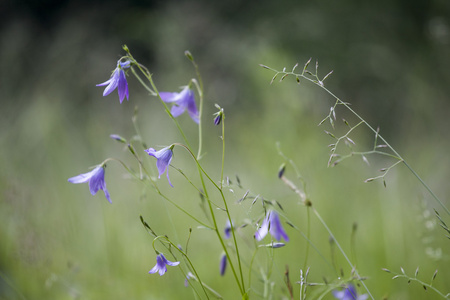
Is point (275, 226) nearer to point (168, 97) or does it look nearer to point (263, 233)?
point (263, 233)

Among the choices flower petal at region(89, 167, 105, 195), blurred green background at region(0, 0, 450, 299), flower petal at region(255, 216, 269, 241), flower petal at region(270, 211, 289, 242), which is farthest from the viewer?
blurred green background at region(0, 0, 450, 299)

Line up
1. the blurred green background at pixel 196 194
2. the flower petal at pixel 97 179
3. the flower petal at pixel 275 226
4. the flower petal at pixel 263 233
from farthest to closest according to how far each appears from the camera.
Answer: the blurred green background at pixel 196 194 → the flower petal at pixel 275 226 → the flower petal at pixel 97 179 → the flower petal at pixel 263 233

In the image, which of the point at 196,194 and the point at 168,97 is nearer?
the point at 168,97

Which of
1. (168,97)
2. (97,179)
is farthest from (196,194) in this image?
(97,179)

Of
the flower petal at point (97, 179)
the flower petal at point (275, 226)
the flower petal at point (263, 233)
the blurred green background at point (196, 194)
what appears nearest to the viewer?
the flower petal at point (263, 233)

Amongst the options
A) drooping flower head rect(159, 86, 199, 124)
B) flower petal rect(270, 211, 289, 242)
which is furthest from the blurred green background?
drooping flower head rect(159, 86, 199, 124)

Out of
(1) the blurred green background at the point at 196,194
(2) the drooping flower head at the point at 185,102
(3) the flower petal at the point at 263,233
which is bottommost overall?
(1) the blurred green background at the point at 196,194

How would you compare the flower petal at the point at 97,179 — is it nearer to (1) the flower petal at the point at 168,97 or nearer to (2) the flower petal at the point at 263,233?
(1) the flower petal at the point at 168,97

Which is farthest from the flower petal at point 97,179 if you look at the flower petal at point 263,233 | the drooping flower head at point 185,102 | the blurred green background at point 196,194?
the flower petal at point 263,233

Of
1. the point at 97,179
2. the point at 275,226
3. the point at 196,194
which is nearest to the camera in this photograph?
the point at 97,179

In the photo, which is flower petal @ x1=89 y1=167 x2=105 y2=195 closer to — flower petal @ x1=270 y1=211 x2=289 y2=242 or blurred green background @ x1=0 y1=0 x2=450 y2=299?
blurred green background @ x1=0 y1=0 x2=450 y2=299

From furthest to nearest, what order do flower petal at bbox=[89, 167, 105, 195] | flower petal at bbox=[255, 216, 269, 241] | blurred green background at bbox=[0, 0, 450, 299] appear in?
blurred green background at bbox=[0, 0, 450, 299] < flower petal at bbox=[89, 167, 105, 195] < flower petal at bbox=[255, 216, 269, 241]

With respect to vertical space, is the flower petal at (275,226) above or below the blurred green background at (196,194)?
above

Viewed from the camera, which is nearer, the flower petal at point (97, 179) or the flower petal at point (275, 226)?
the flower petal at point (97, 179)
